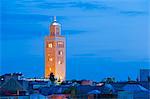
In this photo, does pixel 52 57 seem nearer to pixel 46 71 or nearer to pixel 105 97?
pixel 46 71

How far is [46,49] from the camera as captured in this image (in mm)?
44094

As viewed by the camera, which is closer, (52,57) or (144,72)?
(144,72)

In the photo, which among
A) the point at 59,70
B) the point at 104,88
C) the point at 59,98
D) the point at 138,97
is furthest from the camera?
the point at 59,70

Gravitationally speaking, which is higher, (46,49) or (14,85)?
(46,49)

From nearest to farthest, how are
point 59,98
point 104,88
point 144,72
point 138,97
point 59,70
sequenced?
point 138,97 < point 59,98 < point 104,88 < point 144,72 < point 59,70

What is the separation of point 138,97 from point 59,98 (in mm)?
2220

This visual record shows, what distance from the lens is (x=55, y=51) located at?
4334 cm

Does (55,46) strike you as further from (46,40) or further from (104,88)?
(104,88)

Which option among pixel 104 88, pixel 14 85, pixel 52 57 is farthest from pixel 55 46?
pixel 14 85

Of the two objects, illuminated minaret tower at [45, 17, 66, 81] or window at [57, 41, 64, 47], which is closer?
illuminated minaret tower at [45, 17, 66, 81]

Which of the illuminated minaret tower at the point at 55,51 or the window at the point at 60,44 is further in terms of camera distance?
the window at the point at 60,44

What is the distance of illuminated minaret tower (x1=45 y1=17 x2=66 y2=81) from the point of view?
42.5 metres

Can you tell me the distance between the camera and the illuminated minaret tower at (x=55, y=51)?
42469mm

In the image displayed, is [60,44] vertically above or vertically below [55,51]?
above
